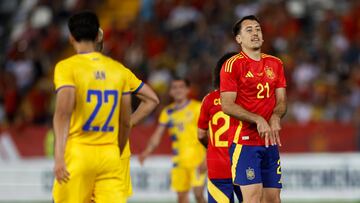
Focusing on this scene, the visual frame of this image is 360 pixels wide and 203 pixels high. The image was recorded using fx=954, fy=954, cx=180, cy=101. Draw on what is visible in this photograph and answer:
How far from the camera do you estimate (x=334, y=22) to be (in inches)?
944

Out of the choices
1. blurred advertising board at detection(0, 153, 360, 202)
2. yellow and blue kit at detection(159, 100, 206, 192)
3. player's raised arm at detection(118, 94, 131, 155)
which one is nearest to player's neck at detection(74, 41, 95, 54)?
player's raised arm at detection(118, 94, 131, 155)

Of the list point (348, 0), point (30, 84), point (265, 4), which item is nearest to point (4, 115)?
point (30, 84)

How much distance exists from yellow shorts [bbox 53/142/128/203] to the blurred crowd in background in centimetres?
1282

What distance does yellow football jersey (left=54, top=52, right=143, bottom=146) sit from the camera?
8.70 m

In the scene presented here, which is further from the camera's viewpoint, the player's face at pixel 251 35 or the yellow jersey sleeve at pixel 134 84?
the player's face at pixel 251 35

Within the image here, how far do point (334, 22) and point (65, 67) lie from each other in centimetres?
1614

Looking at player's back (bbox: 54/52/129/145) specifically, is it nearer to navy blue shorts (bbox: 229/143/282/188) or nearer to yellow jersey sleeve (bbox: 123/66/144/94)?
yellow jersey sleeve (bbox: 123/66/144/94)

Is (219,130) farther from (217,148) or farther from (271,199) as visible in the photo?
(271,199)

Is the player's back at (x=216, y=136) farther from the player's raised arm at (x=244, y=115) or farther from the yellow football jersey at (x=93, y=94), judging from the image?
the yellow football jersey at (x=93, y=94)

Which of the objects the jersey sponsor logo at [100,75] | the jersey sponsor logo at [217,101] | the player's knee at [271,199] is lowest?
the player's knee at [271,199]

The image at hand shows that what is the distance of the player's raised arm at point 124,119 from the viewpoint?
9.09m

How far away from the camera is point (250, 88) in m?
10.4

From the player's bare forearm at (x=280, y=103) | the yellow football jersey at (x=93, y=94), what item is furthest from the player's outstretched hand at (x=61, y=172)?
the player's bare forearm at (x=280, y=103)

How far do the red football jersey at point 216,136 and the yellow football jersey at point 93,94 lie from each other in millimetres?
2854
